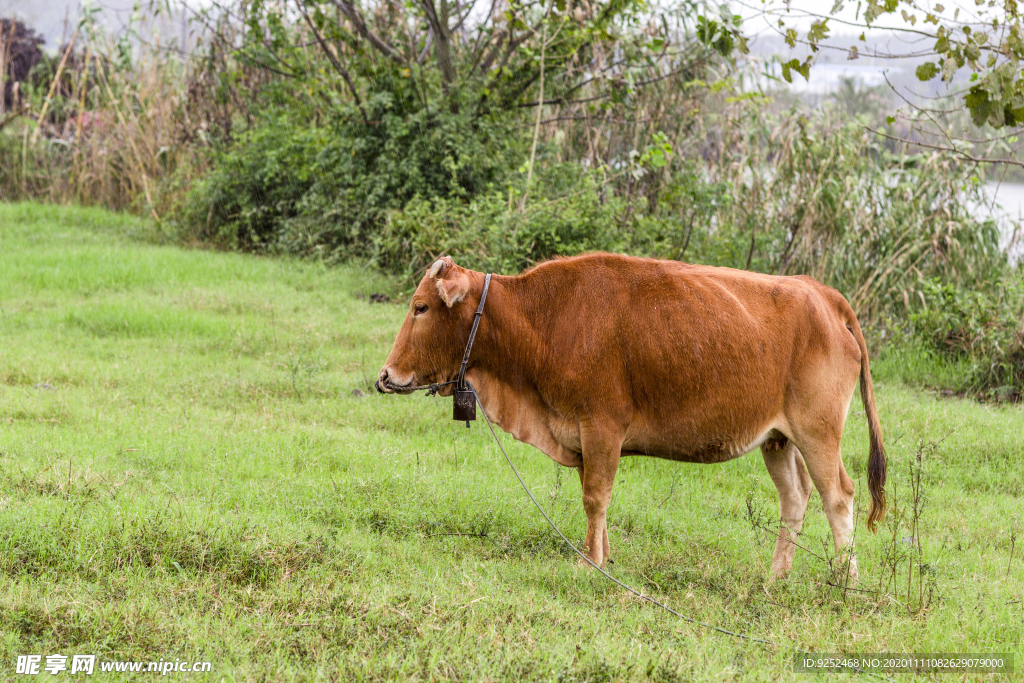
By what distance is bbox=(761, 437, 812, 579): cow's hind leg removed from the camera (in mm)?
4707

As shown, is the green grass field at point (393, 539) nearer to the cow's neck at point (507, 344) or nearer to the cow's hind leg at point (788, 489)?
the cow's hind leg at point (788, 489)

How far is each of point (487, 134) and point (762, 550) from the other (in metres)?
8.20

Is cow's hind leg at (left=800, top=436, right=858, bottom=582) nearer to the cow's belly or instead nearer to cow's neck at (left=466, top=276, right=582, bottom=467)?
the cow's belly

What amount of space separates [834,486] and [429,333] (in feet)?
6.90

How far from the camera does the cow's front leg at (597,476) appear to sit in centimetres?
427

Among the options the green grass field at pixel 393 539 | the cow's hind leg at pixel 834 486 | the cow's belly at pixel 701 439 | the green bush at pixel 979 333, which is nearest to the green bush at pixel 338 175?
the green grass field at pixel 393 539

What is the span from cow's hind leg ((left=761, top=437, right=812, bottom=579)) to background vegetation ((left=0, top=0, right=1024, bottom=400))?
14.4 ft

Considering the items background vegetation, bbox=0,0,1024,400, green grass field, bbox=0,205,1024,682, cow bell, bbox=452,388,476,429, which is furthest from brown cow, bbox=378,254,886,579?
background vegetation, bbox=0,0,1024,400

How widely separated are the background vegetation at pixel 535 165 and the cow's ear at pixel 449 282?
205 inches

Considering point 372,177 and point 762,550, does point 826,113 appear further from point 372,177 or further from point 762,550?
point 762,550

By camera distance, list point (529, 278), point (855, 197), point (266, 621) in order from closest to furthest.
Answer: point (266, 621), point (529, 278), point (855, 197)

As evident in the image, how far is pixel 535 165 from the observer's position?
12000 millimetres

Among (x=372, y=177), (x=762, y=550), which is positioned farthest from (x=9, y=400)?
(x=372, y=177)

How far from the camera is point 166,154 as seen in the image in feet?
50.0
